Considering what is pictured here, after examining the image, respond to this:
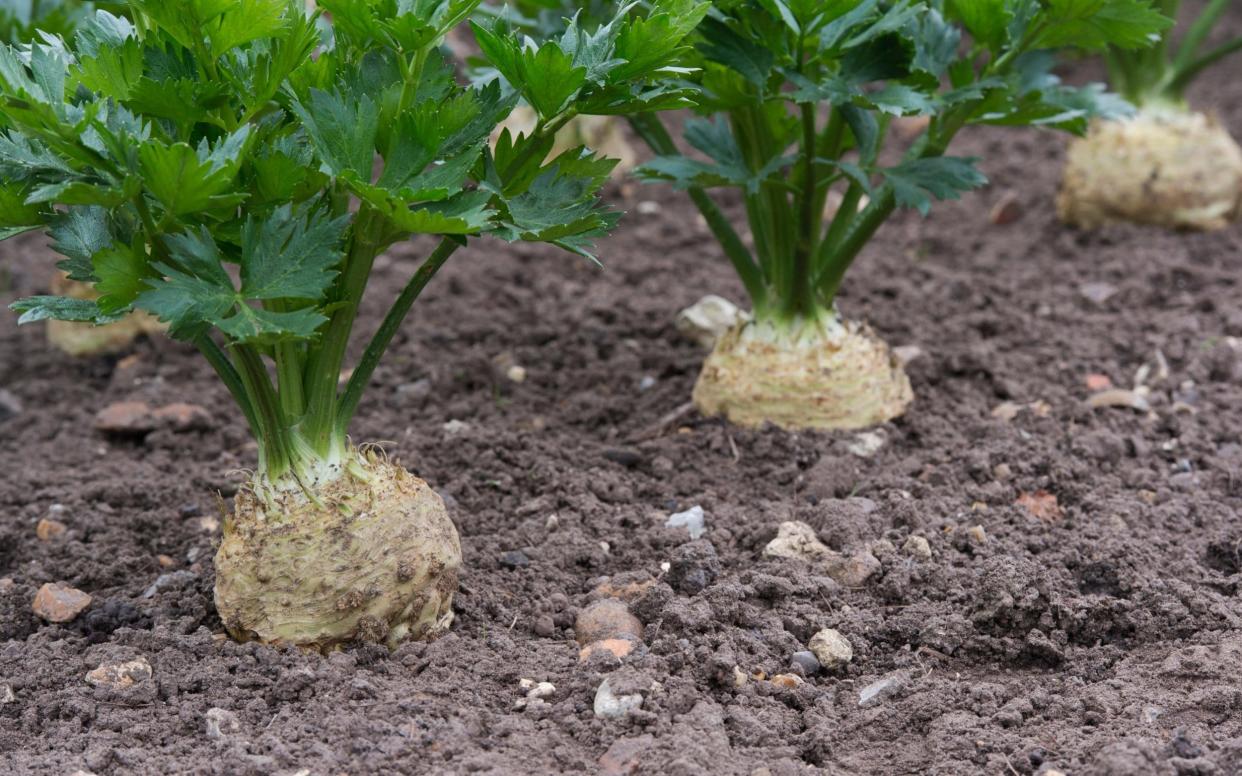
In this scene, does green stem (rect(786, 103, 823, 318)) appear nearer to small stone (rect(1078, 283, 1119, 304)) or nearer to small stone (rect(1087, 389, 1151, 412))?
small stone (rect(1087, 389, 1151, 412))

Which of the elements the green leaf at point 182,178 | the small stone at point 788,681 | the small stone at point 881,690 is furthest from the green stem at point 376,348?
the small stone at point 881,690

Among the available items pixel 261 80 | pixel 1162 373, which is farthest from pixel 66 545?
pixel 1162 373

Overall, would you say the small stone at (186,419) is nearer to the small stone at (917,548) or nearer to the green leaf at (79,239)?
the green leaf at (79,239)

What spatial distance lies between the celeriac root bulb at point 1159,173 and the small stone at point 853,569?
2.34 meters

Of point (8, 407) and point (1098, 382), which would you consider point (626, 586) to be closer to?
point (1098, 382)

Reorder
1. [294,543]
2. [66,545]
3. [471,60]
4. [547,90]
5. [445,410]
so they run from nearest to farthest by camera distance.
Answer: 1. [547,90]
2. [294,543]
3. [66,545]
4. [471,60]
5. [445,410]

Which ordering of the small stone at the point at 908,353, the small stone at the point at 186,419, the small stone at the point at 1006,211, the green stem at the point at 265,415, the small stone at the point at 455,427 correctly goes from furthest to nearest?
the small stone at the point at 1006,211 < the small stone at the point at 908,353 < the small stone at the point at 186,419 < the small stone at the point at 455,427 < the green stem at the point at 265,415

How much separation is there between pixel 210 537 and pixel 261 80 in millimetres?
1141

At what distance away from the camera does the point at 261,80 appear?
2035 mm

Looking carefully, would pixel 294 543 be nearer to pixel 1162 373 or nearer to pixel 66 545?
pixel 66 545

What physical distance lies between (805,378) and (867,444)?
0.69 ft

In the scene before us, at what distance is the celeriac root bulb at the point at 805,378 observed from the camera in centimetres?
315

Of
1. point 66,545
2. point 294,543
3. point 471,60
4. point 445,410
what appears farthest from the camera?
point 445,410

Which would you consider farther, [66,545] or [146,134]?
[66,545]
